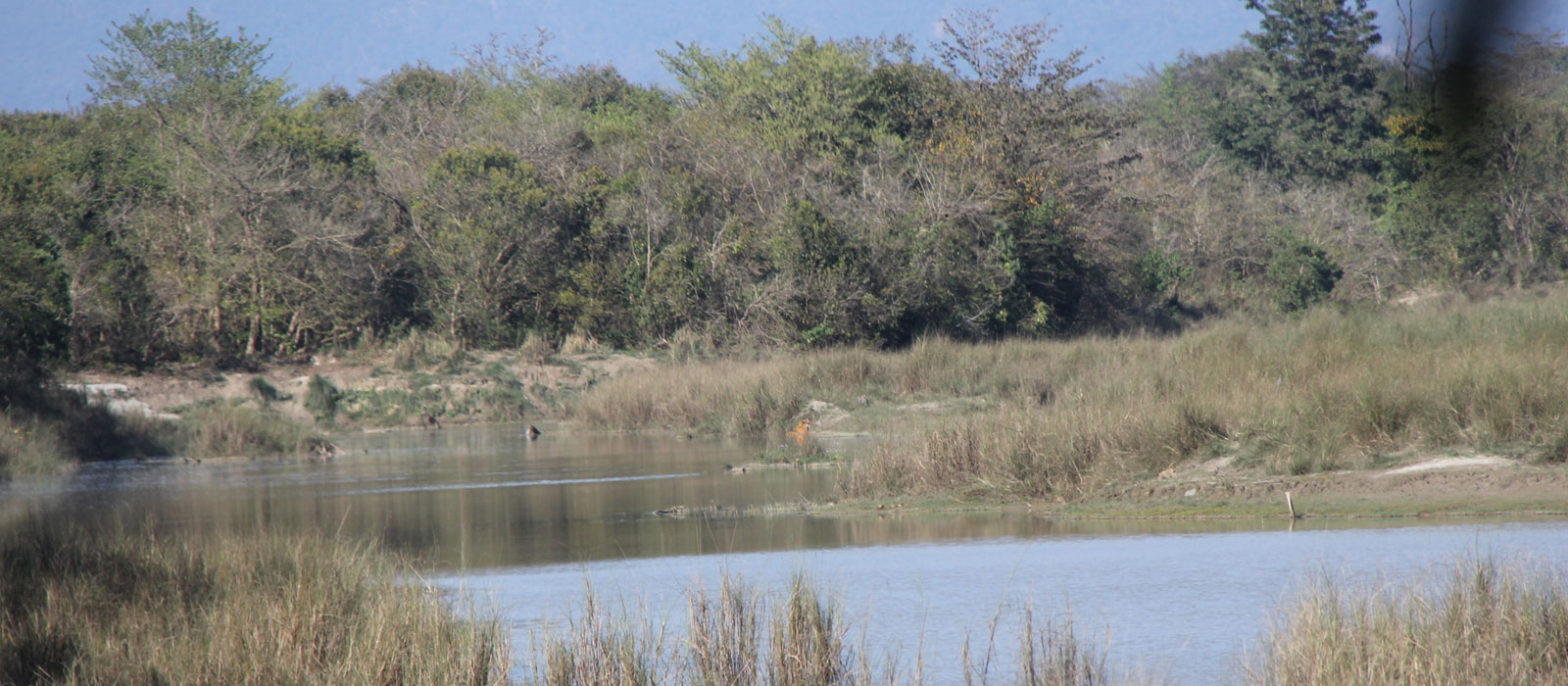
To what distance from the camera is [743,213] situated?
148ft

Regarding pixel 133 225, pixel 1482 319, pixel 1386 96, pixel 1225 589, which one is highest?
pixel 1386 96

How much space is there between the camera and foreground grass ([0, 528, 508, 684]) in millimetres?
8180

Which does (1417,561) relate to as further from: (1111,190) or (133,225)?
(1111,190)

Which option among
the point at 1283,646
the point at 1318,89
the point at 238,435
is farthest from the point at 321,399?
the point at 1318,89

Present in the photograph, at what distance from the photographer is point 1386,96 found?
57969 mm

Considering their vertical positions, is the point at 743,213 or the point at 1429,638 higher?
the point at 743,213

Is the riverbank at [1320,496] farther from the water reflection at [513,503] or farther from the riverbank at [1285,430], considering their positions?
the water reflection at [513,503]

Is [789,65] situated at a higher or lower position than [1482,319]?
higher

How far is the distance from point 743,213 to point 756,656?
123 ft

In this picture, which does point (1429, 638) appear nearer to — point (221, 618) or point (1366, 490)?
point (221, 618)

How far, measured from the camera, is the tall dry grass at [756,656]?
7844 mm

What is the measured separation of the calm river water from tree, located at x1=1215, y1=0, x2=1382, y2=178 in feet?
145

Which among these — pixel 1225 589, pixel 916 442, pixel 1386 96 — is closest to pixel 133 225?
pixel 916 442

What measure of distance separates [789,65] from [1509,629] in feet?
154
